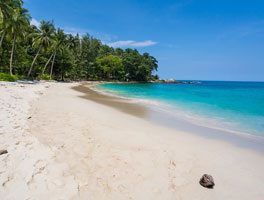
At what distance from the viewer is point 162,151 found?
4.12 m

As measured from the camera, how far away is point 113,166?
3.18 m

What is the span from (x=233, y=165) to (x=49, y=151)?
15.7 feet

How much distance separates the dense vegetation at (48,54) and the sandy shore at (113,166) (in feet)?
79.4

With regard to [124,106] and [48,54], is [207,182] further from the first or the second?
[48,54]

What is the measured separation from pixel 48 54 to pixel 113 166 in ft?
154

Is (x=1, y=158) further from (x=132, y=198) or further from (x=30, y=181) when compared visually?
(x=132, y=198)

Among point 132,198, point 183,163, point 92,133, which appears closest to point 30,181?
point 132,198

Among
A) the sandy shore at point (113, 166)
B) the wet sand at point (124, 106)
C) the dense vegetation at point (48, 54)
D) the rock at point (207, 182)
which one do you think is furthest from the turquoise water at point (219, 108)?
the dense vegetation at point (48, 54)

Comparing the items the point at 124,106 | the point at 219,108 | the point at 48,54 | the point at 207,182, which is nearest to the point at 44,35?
the point at 48,54

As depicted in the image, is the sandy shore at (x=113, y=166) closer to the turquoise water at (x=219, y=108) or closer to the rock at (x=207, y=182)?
the rock at (x=207, y=182)

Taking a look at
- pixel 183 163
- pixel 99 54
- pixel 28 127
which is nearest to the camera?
pixel 183 163

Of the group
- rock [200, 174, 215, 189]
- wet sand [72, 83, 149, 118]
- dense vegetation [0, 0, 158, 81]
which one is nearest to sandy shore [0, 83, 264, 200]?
rock [200, 174, 215, 189]

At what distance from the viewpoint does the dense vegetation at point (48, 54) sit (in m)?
24.4

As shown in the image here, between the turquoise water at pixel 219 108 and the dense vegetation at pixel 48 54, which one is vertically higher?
the dense vegetation at pixel 48 54
